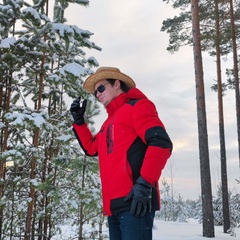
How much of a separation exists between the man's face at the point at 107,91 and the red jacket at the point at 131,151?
160mm

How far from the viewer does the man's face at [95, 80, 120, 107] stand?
2775 mm

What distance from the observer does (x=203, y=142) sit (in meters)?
12.4

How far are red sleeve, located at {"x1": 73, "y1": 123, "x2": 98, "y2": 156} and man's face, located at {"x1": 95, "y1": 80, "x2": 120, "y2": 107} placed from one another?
45 centimetres

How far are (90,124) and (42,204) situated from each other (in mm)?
2166

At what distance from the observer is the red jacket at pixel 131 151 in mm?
2336

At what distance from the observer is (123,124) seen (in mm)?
2539

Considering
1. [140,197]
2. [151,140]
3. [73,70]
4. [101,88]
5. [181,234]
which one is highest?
[73,70]

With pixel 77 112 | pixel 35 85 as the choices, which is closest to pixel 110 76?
pixel 77 112

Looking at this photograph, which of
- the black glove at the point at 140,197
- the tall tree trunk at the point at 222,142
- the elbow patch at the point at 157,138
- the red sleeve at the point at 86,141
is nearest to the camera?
the black glove at the point at 140,197

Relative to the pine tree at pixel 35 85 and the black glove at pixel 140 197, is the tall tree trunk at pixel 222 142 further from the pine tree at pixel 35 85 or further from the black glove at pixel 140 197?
the black glove at pixel 140 197

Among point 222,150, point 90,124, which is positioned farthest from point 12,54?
Result: point 222,150

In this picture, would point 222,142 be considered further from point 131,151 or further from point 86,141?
point 131,151

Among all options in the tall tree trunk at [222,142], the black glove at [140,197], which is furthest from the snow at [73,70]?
the tall tree trunk at [222,142]

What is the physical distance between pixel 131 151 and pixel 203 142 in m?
10.4
